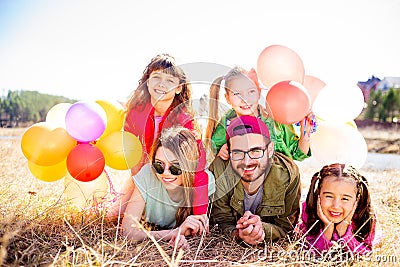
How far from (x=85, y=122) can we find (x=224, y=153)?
84 centimetres

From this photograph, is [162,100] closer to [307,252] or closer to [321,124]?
[321,124]

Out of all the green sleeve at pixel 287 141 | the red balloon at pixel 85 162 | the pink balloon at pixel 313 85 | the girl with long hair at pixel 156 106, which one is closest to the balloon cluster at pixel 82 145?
the red balloon at pixel 85 162

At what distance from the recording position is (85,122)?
7.49ft

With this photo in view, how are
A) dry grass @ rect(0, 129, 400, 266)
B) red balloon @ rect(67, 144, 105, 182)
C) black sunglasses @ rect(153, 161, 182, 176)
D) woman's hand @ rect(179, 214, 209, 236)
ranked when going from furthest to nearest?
red balloon @ rect(67, 144, 105, 182) → black sunglasses @ rect(153, 161, 182, 176) → woman's hand @ rect(179, 214, 209, 236) → dry grass @ rect(0, 129, 400, 266)

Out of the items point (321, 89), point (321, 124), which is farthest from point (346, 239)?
point (321, 89)

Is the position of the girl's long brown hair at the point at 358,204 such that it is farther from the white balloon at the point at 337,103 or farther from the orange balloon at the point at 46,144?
the orange balloon at the point at 46,144

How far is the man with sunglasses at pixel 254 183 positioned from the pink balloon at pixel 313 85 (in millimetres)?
439

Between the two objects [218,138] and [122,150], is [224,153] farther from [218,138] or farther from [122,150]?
[122,150]

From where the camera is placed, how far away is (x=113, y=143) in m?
2.39

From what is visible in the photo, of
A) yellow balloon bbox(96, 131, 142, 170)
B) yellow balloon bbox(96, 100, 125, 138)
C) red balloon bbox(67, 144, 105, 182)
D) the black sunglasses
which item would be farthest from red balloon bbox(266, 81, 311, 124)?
red balloon bbox(67, 144, 105, 182)

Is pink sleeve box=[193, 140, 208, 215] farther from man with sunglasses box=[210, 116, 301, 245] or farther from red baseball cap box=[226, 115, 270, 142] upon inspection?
red baseball cap box=[226, 115, 270, 142]

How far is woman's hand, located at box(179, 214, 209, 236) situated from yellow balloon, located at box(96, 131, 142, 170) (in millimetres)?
538

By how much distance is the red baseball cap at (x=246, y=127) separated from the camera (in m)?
2.21

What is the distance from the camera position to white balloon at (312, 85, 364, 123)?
7.63ft
